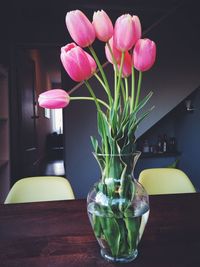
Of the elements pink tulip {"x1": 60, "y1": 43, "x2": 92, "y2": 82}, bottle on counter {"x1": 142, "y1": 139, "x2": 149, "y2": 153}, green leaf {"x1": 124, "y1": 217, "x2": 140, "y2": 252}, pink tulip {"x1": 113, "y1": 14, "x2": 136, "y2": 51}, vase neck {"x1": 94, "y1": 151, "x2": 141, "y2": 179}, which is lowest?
bottle on counter {"x1": 142, "y1": 139, "x2": 149, "y2": 153}

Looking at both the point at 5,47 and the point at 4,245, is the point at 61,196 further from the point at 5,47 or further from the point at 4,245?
the point at 5,47

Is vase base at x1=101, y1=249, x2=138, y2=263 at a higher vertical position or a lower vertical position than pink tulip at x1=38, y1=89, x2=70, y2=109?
lower

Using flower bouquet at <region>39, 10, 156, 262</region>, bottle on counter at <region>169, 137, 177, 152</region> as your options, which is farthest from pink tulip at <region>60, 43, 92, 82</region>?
bottle on counter at <region>169, 137, 177, 152</region>

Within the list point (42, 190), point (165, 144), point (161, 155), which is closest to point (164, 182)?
point (42, 190)

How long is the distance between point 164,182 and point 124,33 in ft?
3.84

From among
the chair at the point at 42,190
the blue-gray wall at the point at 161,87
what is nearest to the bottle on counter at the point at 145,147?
the blue-gray wall at the point at 161,87

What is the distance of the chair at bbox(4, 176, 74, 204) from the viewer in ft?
4.48

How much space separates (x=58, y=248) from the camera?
2.31ft

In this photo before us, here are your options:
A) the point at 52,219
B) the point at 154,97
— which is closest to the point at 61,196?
the point at 52,219

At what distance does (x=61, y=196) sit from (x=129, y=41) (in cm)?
102

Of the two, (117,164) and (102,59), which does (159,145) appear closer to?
(102,59)

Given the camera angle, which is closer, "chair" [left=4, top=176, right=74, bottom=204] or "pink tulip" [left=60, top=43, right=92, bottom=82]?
"pink tulip" [left=60, top=43, right=92, bottom=82]

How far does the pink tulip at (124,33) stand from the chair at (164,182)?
1.07 m

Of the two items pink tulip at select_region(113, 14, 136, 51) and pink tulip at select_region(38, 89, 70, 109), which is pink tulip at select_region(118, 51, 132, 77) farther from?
pink tulip at select_region(38, 89, 70, 109)
